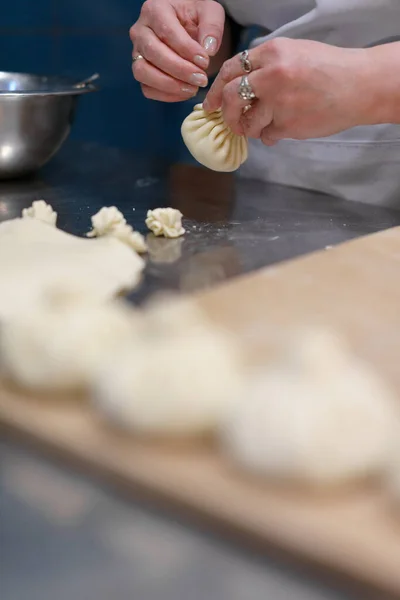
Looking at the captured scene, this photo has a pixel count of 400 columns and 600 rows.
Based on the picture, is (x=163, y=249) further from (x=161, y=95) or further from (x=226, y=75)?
(x=161, y=95)

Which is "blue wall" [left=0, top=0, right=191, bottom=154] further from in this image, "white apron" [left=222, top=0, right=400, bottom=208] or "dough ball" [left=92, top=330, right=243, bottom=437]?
"dough ball" [left=92, top=330, right=243, bottom=437]

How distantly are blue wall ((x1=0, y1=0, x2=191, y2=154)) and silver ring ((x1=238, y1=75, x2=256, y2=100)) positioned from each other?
703 mm

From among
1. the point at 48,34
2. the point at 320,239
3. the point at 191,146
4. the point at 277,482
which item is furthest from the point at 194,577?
the point at 48,34

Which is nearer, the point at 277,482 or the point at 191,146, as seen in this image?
the point at 277,482

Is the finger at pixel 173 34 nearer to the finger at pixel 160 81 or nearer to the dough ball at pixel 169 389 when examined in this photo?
the finger at pixel 160 81

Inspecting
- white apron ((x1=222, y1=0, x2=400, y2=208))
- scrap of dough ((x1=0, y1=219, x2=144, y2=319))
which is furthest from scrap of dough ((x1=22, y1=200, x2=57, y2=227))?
white apron ((x1=222, y1=0, x2=400, y2=208))

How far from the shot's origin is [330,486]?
442 millimetres

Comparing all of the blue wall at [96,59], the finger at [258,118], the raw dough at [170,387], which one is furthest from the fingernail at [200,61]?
the raw dough at [170,387]

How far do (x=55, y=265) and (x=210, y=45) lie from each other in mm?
537

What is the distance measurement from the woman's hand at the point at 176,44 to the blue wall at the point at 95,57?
45cm

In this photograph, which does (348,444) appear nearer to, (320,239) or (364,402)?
(364,402)

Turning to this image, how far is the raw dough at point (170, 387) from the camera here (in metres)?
0.48

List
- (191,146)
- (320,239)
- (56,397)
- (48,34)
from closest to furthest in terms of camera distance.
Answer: (56,397)
(320,239)
(191,146)
(48,34)

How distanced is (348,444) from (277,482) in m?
0.05
